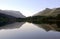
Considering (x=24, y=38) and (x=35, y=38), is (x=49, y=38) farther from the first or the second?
(x=24, y=38)

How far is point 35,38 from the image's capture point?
1138 cm

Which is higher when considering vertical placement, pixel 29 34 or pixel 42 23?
pixel 42 23

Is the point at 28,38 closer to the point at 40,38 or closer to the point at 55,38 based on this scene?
the point at 40,38

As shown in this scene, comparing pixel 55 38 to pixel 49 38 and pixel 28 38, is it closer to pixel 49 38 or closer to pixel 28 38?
pixel 49 38

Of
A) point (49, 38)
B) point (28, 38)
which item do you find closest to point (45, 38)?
point (49, 38)

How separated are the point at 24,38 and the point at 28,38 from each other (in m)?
0.27

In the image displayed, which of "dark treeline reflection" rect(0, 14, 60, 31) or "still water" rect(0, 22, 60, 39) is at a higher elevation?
"dark treeline reflection" rect(0, 14, 60, 31)

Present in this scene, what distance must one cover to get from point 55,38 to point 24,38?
2.04 metres

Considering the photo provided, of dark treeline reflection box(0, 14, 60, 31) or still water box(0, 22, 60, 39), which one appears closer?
still water box(0, 22, 60, 39)

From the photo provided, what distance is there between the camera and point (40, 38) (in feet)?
37.4

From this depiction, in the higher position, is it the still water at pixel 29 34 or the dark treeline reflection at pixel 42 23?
the dark treeline reflection at pixel 42 23

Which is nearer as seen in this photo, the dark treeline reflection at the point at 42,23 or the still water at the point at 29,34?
the still water at the point at 29,34

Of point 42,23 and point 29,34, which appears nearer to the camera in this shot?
point 29,34

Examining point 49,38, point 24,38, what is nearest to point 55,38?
point 49,38
